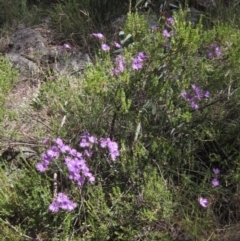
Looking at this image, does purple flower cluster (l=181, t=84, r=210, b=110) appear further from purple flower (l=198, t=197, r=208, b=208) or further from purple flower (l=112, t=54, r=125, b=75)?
purple flower (l=198, t=197, r=208, b=208)

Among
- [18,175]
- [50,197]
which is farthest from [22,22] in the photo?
[50,197]

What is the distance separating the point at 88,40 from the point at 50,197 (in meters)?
1.63

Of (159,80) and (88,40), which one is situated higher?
(159,80)

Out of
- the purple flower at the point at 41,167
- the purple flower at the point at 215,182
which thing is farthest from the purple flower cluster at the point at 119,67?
the purple flower at the point at 215,182

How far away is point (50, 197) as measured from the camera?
2.28 metres

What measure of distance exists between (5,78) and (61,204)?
3.94ft

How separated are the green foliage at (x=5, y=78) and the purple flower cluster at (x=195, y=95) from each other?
3.22 feet

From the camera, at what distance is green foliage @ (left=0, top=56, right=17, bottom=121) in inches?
115

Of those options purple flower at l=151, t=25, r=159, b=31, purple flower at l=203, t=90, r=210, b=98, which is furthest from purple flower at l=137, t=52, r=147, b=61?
purple flower at l=203, t=90, r=210, b=98

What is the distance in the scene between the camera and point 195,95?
8.18 feet

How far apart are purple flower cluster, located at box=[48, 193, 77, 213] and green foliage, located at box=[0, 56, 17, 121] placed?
781 millimetres

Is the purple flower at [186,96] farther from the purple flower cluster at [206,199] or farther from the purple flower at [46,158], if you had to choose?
the purple flower at [46,158]

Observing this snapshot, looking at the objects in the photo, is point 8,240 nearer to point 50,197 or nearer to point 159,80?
point 50,197

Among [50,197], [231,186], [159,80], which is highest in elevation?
[159,80]
